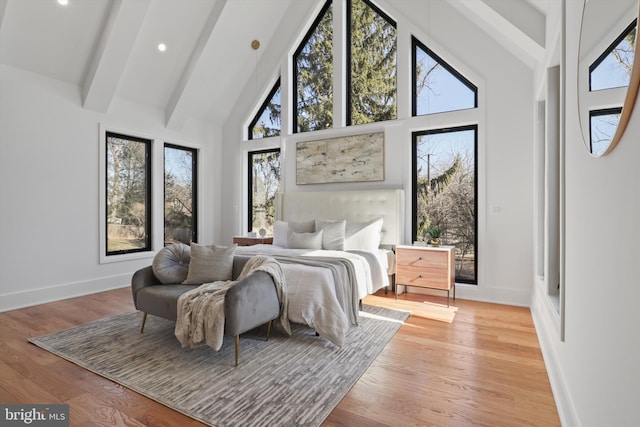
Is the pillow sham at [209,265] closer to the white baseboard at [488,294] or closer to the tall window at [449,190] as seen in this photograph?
the white baseboard at [488,294]

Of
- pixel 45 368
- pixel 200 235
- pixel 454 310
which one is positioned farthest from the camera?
pixel 200 235

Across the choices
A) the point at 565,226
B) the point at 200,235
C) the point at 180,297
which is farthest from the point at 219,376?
the point at 200,235

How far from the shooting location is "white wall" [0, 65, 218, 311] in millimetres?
3809

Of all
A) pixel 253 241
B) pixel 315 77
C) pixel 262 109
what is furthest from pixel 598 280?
pixel 262 109

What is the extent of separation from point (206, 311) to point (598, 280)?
2.32 m

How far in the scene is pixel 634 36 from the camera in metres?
0.94

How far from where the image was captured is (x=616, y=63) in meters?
1.08

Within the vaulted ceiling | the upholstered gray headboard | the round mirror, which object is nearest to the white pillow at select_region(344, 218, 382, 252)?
the upholstered gray headboard

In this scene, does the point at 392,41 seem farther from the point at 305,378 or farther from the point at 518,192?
the point at 305,378

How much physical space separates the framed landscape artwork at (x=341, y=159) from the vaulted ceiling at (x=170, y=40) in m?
1.85

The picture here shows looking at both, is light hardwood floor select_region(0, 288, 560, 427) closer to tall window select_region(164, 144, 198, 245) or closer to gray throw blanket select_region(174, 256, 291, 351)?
gray throw blanket select_region(174, 256, 291, 351)

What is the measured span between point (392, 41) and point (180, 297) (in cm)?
440

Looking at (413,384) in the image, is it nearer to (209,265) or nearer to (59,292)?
(209,265)

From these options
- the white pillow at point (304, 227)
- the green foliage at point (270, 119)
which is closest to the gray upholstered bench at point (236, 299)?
the white pillow at point (304, 227)
